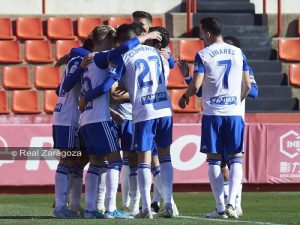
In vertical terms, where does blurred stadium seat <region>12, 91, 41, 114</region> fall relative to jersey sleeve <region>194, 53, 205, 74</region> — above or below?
below

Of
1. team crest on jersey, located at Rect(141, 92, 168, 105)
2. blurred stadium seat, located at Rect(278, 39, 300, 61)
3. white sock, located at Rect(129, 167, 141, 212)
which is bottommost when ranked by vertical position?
white sock, located at Rect(129, 167, 141, 212)

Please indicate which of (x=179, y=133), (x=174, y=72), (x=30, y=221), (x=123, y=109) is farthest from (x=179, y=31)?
(x=30, y=221)

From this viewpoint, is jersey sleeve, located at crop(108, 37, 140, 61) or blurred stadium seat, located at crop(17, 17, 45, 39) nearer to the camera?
jersey sleeve, located at crop(108, 37, 140, 61)

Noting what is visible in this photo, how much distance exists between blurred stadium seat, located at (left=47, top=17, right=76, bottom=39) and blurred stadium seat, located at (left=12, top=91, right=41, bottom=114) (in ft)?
6.01

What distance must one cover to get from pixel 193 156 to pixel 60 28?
6001mm

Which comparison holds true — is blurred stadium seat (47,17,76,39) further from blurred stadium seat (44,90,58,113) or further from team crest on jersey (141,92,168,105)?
team crest on jersey (141,92,168,105)

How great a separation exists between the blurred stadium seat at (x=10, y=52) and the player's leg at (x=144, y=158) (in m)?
10.6

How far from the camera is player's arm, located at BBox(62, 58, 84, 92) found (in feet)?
34.9

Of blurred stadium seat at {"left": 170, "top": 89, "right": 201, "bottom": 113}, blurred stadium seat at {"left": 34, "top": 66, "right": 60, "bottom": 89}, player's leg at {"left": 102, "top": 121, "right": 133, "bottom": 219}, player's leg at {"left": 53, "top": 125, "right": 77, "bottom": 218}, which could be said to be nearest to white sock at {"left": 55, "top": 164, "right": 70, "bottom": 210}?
player's leg at {"left": 53, "top": 125, "right": 77, "bottom": 218}

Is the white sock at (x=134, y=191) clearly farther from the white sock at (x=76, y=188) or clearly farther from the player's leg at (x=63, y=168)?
the player's leg at (x=63, y=168)

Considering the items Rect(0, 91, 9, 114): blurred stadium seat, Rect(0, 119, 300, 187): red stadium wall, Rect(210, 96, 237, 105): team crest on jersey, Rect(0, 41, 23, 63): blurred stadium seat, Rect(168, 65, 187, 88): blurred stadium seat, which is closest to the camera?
Rect(210, 96, 237, 105): team crest on jersey

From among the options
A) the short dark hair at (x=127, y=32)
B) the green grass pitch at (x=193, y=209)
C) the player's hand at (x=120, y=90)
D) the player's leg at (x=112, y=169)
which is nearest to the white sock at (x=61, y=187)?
the green grass pitch at (x=193, y=209)

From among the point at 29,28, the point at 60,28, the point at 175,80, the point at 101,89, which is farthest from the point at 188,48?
the point at 101,89

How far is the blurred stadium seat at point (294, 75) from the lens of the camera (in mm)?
20781
